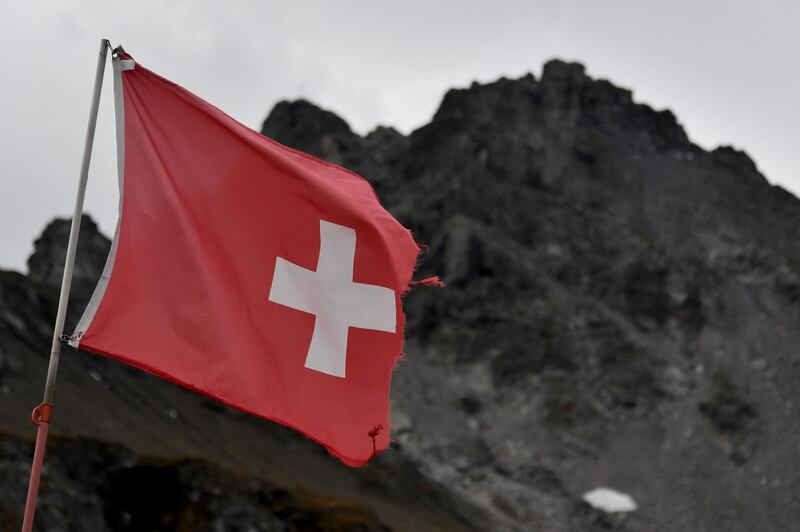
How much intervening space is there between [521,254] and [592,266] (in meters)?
8.21

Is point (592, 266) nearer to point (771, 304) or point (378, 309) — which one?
point (771, 304)

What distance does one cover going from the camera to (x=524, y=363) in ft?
325

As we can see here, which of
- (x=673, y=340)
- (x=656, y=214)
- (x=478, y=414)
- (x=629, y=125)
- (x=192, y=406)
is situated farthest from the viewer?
(x=629, y=125)

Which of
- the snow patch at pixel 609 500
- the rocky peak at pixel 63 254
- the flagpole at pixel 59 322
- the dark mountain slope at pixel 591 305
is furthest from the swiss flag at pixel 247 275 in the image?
the rocky peak at pixel 63 254

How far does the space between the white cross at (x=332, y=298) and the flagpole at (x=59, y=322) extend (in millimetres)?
2259

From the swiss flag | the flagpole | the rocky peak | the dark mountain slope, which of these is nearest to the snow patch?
the dark mountain slope

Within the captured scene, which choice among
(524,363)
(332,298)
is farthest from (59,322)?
(524,363)

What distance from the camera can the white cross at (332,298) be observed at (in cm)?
1057

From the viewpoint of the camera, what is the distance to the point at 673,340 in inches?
4104

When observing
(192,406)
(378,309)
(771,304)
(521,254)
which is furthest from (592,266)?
(378,309)

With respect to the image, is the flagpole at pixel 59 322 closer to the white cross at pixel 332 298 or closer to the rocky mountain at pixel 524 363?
the white cross at pixel 332 298

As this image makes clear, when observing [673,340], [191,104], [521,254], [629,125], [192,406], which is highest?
[629,125]

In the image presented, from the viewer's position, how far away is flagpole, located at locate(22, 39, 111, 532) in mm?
8227

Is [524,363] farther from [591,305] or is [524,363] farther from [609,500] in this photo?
[609,500]
